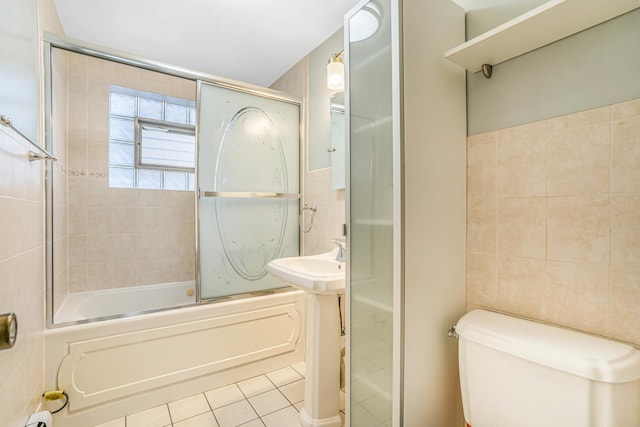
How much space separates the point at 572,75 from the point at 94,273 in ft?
10.6

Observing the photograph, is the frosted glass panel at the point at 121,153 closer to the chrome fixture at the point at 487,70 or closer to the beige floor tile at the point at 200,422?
the beige floor tile at the point at 200,422

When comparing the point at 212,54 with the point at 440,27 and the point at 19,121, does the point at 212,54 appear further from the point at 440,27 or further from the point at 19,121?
the point at 440,27

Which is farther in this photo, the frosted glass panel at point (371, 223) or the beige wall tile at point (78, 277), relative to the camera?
the beige wall tile at point (78, 277)

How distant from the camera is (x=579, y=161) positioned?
941mm

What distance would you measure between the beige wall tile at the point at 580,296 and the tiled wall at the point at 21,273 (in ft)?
6.23

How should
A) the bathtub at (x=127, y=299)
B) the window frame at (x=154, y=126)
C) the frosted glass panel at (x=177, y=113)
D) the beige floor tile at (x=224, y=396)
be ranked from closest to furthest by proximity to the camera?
the beige floor tile at (x=224, y=396) → the bathtub at (x=127, y=299) → the window frame at (x=154, y=126) → the frosted glass panel at (x=177, y=113)

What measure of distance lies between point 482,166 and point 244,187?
156cm

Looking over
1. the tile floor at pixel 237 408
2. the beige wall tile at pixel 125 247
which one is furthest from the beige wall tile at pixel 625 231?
the beige wall tile at pixel 125 247

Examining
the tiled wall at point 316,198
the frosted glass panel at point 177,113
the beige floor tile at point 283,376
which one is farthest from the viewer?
the frosted glass panel at point 177,113

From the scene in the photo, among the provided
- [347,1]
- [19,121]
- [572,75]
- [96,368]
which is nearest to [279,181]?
[347,1]

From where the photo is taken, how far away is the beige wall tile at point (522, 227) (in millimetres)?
1029

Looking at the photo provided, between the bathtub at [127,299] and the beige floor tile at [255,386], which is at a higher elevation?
the bathtub at [127,299]

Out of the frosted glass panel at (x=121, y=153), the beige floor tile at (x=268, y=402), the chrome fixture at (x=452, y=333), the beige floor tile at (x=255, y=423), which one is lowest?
the beige floor tile at (x=268, y=402)

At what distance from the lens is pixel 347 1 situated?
183 centimetres
